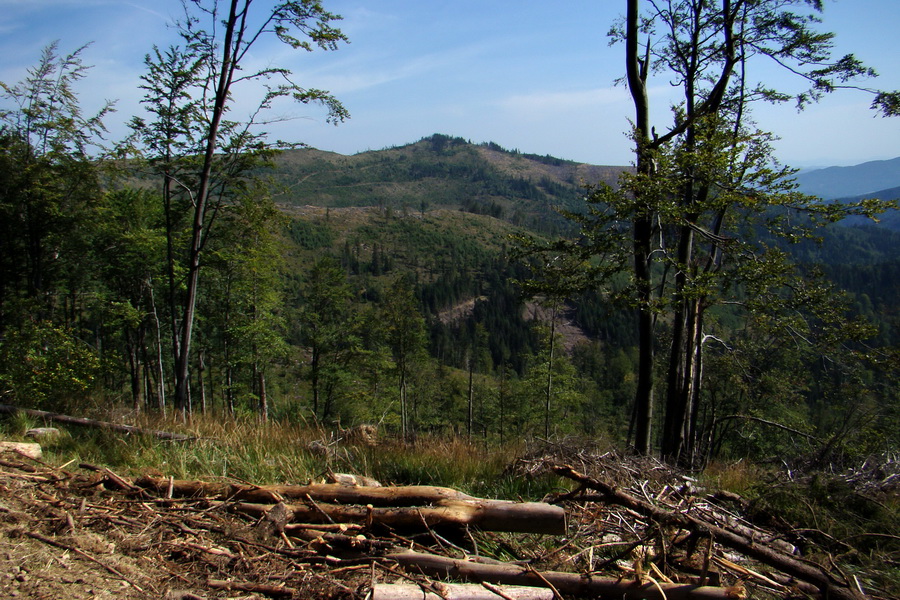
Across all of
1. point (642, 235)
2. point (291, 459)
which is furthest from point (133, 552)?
point (642, 235)

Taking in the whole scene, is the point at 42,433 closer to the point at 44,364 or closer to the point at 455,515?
the point at 455,515

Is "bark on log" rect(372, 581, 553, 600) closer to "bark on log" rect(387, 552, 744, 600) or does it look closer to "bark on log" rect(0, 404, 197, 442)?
"bark on log" rect(387, 552, 744, 600)

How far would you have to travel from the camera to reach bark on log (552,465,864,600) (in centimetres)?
258

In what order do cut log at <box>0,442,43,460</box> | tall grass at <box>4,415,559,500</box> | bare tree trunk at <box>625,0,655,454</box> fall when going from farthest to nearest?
bare tree trunk at <box>625,0,655,454</box>, tall grass at <box>4,415,559,500</box>, cut log at <box>0,442,43,460</box>

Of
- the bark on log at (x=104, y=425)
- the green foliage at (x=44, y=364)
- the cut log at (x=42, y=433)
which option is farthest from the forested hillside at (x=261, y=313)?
the cut log at (x=42, y=433)

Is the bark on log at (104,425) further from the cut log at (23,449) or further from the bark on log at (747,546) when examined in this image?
the bark on log at (747,546)

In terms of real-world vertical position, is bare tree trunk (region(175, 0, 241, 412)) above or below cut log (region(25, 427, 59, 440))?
above

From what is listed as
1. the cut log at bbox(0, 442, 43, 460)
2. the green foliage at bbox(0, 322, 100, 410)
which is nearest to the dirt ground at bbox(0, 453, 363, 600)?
the cut log at bbox(0, 442, 43, 460)

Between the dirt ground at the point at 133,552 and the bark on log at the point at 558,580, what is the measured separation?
1.44ft

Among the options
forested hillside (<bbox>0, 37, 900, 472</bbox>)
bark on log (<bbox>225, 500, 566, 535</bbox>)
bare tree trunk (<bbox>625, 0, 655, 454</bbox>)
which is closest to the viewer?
bark on log (<bbox>225, 500, 566, 535</bbox>)

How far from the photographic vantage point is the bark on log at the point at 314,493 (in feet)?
10.3

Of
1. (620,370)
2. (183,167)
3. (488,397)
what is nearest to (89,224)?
(183,167)

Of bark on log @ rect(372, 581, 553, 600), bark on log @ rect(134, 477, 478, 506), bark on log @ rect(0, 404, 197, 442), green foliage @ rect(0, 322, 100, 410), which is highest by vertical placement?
bark on log @ rect(134, 477, 478, 506)

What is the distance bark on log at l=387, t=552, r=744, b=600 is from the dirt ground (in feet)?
1.44
